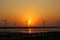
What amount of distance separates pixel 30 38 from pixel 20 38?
1.71ft

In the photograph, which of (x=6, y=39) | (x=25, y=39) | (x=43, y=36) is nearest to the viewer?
(x=6, y=39)

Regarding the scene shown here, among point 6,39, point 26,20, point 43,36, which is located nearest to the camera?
point 6,39

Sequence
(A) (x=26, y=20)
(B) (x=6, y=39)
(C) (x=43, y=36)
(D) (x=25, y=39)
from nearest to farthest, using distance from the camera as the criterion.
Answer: (B) (x=6, y=39), (D) (x=25, y=39), (C) (x=43, y=36), (A) (x=26, y=20)

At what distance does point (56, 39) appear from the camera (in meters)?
7.54

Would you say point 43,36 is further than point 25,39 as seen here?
Yes

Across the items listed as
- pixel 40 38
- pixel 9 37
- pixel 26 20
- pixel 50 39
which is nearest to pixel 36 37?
pixel 40 38

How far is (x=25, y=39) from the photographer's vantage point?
24.0 feet

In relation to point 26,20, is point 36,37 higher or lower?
lower

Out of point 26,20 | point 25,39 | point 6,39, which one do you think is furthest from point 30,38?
point 26,20

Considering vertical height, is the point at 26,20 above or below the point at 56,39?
above

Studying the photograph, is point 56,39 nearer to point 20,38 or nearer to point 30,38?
point 30,38

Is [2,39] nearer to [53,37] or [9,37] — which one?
[9,37]

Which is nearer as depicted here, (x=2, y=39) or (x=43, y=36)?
(x=2, y=39)

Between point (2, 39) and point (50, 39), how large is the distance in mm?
2344
